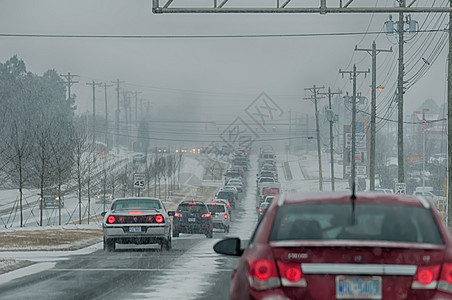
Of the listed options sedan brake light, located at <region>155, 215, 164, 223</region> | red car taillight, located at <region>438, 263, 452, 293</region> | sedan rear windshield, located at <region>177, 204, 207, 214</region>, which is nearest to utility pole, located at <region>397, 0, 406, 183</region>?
sedan rear windshield, located at <region>177, 204, 207, 214</region>

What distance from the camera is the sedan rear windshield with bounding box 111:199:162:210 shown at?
80.4 ft

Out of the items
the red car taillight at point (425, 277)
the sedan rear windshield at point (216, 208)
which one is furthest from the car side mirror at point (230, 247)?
the sedan rear windshield at point (216, 208)

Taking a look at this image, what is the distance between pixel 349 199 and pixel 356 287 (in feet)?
3.49

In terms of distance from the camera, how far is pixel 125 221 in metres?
23.7

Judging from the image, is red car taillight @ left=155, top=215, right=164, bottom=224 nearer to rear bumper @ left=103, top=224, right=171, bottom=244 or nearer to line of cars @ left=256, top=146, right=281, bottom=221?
rear bumper @ left=103, top=224, right=171, bottom=244

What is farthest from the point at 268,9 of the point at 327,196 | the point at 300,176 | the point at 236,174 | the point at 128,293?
the point at 300,176

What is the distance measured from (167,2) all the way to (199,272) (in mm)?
7229

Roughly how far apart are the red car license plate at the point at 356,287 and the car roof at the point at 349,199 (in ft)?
3.23

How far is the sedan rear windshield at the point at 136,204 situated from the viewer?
2452 cm

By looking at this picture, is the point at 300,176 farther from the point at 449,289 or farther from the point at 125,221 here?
the point at 449,289

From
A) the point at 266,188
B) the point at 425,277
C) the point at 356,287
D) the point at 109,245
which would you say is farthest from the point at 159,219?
the point at 266,188

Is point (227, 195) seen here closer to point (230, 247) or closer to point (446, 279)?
point (230, 247)

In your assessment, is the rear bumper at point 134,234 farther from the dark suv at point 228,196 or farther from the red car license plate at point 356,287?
the dark suv at point 228,196

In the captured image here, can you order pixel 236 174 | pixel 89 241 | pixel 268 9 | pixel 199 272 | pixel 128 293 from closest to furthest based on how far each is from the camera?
pixel 128 293 → pixel 199 272 → pixel 268 9 → pixel 89 241 → pixel 236 174
